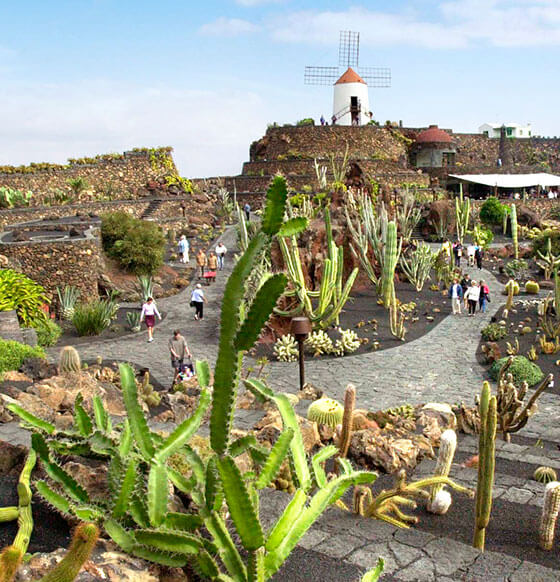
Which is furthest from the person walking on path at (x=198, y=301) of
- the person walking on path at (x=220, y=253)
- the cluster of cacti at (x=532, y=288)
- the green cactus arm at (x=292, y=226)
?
the green cactus arm at (x=292, y=226)

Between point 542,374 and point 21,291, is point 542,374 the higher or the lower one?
the lower one

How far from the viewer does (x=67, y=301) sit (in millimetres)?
15172

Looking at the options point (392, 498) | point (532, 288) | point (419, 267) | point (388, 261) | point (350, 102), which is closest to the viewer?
point (392, 498)

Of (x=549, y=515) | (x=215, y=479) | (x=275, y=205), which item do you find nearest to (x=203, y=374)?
(x=215, y=479)

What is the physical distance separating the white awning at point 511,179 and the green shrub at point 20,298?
1277 inches

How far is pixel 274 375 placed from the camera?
36.8 ft

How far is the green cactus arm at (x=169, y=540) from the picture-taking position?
10.1ft

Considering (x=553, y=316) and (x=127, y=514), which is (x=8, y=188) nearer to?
(x=553, y=316)

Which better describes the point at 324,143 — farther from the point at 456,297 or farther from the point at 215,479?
the point at 215,479

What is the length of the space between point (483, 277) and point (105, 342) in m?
12.8

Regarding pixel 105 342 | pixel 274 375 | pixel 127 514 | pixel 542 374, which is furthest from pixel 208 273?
pixel 127 514

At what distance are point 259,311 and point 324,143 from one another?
39721mm

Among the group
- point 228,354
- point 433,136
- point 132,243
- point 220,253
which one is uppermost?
point 433,136

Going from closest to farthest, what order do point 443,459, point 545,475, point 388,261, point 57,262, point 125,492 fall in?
point 125,492, point 443,459, point 545,475, point 388,261, point 57,262
